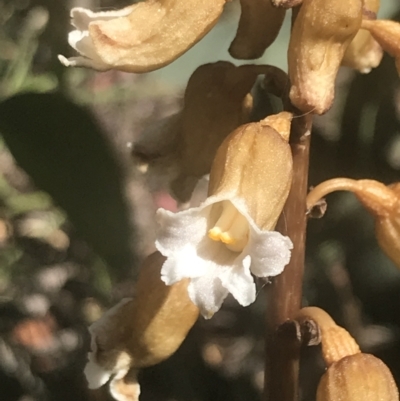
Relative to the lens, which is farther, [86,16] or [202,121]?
[202,121]

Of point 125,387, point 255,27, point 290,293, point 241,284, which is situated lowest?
point 125,387

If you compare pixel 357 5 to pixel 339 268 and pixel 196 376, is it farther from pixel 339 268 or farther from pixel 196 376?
pixel 196 376

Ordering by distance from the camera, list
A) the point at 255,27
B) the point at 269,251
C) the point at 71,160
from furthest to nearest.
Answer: the point at 71,160
the point at 255,27
the point at 269,251

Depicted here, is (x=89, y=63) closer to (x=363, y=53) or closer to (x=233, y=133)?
(x=233, y=133)

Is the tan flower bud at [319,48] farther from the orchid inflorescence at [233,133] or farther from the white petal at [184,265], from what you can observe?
the white petal at [184,265]

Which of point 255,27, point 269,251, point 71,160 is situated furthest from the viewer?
point 71,160

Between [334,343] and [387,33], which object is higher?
[387,33]

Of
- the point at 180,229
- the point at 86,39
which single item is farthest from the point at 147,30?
the point at 180,229

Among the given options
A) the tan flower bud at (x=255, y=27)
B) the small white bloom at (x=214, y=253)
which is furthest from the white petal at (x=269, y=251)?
the tan flower bud at (x=255, y=27)
